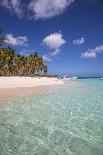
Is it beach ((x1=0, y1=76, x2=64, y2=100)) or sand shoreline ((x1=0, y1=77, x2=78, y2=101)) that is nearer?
sand shoreline ((x1=0, y1=77, x2=78, y2=101))

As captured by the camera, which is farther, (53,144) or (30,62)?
(30,62)

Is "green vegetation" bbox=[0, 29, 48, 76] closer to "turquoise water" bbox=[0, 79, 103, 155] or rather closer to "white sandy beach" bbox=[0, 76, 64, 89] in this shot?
"white sandy beach" bbox=[0, 76, 64, 89]

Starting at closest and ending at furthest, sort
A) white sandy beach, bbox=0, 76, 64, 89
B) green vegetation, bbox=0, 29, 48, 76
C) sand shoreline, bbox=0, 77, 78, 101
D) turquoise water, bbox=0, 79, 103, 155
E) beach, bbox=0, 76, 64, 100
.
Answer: turquoise water, bbox=0, 79, 103, 155, sand shoreline, bbox=0, 77, 78, 101, beach, bbox=0, 76, 64, 100, white sandy beach, bbox=0, 76, 64, 89, green vegetation, bbox=0, 29, 48, 76

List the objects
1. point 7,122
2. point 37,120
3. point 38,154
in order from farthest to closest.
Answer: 1. point 37,120
2. point 7,122
3. point 38,154

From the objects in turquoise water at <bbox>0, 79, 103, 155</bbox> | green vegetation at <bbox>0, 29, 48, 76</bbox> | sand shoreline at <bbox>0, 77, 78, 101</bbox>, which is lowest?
turquoise water at <bbox>0, 79, 103, 155</bbox>

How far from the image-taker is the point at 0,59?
5744 centimetres

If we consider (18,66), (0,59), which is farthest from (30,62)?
(0,59)

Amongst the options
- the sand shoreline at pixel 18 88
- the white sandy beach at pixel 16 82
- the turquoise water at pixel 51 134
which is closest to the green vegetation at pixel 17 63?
the white sandy beach at pixel 16 82

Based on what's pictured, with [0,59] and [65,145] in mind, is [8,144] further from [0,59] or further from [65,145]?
[0,59]

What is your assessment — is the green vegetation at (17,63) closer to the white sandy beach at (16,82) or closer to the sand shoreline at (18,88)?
the white sandy beach at (16,82)

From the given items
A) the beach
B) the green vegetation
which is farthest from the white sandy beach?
the green vegetation

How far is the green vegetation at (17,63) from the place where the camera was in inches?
2424

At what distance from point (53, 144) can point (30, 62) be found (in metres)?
72.4

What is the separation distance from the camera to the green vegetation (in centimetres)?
6156
